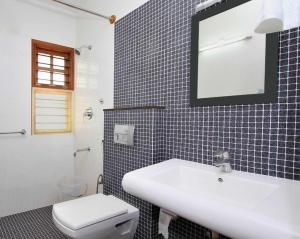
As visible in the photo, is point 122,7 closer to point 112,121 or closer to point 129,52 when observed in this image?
point 129,52

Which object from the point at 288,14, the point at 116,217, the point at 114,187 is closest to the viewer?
the point at 288,14

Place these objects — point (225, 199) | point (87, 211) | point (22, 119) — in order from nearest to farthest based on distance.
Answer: point (225, 199), point (87, 211), point (22, 119)

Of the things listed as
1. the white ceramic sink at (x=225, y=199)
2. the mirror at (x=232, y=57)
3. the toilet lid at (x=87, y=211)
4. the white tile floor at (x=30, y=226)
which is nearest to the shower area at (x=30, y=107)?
the white tile floor at (x=30, y=226)

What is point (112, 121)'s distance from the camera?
1908 mm

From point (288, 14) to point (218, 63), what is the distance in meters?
0.61

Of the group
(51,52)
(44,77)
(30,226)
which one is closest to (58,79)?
(44,77)

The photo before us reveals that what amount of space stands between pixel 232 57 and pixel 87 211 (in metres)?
1.29

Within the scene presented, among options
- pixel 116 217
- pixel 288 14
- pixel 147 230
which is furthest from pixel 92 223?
pixel 288 14

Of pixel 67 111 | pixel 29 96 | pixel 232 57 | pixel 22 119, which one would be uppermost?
pixel 232 57

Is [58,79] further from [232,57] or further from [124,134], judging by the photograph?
[232,57]

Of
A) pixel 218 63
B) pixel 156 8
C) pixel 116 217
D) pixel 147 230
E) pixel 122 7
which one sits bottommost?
pixel 147 230

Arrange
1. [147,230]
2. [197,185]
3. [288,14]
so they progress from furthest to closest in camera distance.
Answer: [147,230], [197,185], [288,14]

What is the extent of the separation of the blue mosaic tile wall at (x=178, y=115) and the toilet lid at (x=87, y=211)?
207 millimetres

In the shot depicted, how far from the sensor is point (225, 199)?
3.07 ft
